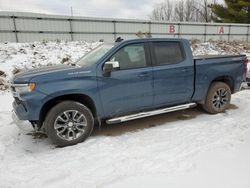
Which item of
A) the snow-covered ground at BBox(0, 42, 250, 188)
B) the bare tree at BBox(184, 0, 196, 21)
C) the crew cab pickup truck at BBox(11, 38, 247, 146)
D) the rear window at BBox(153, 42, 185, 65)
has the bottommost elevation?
the snow-covered ground at BBox(0, 42, 250, 188)

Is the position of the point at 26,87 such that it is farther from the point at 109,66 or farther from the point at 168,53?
the point at 168,53

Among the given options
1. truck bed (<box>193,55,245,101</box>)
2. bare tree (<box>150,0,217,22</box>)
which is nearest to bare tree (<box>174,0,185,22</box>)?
bare tree (<box>150,0,217,22</box>)

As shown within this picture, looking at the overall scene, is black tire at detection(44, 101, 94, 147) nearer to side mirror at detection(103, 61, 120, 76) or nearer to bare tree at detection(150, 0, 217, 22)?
side mirror at detection(103, 61, 120, 76)

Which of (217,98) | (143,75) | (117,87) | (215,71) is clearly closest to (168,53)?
(143,75)

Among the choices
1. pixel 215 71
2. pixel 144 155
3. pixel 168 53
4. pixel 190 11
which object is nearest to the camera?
pixel 144 155

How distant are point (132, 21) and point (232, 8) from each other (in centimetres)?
1935

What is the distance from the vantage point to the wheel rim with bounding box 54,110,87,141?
157 inches

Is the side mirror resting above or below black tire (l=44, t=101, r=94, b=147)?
above

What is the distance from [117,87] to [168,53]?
1.44 metres

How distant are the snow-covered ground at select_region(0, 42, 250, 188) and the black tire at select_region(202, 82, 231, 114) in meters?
0.18

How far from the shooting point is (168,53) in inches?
193

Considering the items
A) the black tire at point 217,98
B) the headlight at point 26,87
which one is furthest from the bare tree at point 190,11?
the headlight at point 26,87

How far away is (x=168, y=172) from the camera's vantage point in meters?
3.06

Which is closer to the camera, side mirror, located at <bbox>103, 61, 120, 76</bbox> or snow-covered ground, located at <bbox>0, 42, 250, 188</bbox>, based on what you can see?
snow-covered ground, located at <bbox>0, 42, 250, 188</bbox>
